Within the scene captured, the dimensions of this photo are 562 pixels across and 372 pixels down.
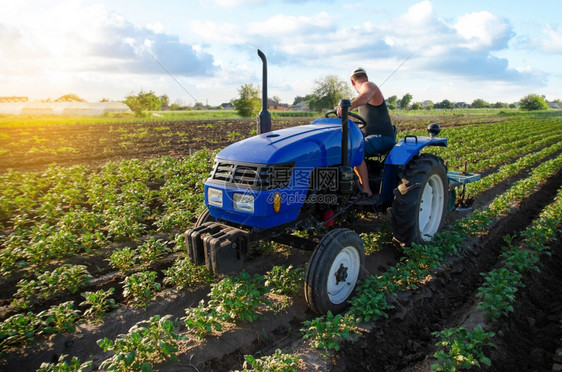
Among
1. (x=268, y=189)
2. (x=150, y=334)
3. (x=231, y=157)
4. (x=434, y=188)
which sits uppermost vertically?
(x=231, y=157)

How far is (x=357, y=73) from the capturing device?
4.38 metres

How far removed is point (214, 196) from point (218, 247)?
577mm

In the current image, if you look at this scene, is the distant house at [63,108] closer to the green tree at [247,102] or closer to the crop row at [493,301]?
the green tree at [247,102]

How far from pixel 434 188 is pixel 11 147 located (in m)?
15.8

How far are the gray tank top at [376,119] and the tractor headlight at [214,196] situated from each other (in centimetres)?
219

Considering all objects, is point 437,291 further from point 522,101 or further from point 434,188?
point 522,101

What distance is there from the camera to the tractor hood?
3.17 meters

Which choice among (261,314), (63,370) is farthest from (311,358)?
(63,370)

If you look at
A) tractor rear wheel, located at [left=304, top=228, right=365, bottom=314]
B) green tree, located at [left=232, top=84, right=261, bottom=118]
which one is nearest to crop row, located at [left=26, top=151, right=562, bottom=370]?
tractor rear wheel, located at [left=304, top=228, right=365, bottom=314]

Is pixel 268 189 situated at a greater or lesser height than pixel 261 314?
greater

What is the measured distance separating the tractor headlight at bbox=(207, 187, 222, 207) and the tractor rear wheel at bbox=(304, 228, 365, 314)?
949 mm

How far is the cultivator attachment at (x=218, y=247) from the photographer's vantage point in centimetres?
293

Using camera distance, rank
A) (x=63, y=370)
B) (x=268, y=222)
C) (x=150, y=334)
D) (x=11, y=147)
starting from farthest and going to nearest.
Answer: (x=11, y=147) → (x=268, y=222) → (x=150, y=334) → (x=63, y=370)

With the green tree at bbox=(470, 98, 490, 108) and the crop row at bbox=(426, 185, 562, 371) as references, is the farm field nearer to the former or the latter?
the crop row at bbox=(426, 185, 562, 371)
